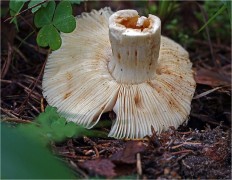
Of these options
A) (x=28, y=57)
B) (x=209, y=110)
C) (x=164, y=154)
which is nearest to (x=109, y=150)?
(x=164, y=154)

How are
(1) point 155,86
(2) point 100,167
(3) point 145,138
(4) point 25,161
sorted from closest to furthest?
(4) point 25,161 < (2) point 100,167 < (3) point 145,138 < (1) point 155,86

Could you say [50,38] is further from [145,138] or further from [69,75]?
[145,138]

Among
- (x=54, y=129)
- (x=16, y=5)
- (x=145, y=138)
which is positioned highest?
(x=16, y=5)

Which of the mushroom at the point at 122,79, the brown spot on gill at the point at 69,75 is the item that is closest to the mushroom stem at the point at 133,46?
the mushroom at the point at 122,79

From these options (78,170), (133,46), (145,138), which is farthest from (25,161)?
(133,46)

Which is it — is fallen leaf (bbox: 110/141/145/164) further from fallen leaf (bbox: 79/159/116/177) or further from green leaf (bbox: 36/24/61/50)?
green leaf (bbox: 36/24/61/50)

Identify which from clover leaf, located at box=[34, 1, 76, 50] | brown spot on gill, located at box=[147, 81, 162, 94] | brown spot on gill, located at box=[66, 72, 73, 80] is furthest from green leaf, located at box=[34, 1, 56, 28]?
brown spot on gill, located at box=[147, 81, 162, 94]

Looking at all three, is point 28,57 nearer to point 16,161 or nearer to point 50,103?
point 50,103

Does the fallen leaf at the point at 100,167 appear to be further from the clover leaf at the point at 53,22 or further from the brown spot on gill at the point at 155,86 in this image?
the clover leaf at the point at 53,22
